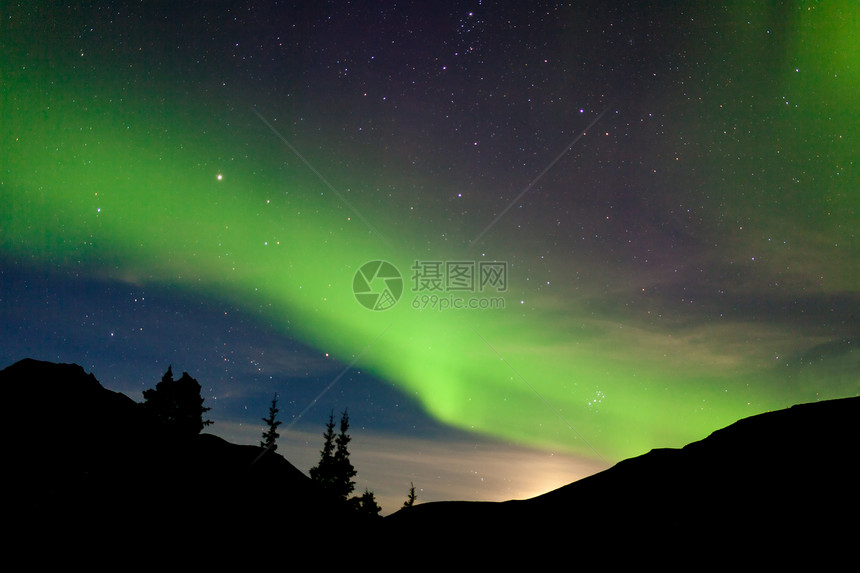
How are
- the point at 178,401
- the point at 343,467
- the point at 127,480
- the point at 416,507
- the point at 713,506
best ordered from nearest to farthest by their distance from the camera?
the point at 713,506
the point at 127,480
the point at 416,507
the point at 178,401
the point at 343,467

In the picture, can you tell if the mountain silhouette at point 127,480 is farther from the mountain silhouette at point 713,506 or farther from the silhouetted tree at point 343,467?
the silhouetted tree at point 343,467

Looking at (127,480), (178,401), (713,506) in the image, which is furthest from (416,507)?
(178,401)

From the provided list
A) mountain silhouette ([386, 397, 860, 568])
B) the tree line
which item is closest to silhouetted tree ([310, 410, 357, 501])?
the tree line

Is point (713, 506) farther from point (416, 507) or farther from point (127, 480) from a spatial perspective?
point (127, 480)

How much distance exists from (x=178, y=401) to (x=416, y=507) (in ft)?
71.8

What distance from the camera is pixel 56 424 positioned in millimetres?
11867

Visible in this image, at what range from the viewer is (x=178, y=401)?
27.9m

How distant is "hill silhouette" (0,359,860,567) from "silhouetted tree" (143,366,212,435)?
14570 millimetres

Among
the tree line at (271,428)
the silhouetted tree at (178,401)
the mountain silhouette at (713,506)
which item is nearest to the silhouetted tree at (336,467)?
the tree line at (271,428)

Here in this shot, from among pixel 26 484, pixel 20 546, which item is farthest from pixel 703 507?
pixel 26 484

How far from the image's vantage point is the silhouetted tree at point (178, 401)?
89.0 feet

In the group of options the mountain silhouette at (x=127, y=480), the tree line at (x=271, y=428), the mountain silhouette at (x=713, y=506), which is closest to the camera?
the mountain silhouette at (x=713, y=506)

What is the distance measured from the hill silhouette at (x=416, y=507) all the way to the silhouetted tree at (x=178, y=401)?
14.6 metres

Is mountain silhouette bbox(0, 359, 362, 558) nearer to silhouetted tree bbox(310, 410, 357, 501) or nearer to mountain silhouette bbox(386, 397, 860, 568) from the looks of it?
mountain silhouette bbox(386, 397, 860, 568)
